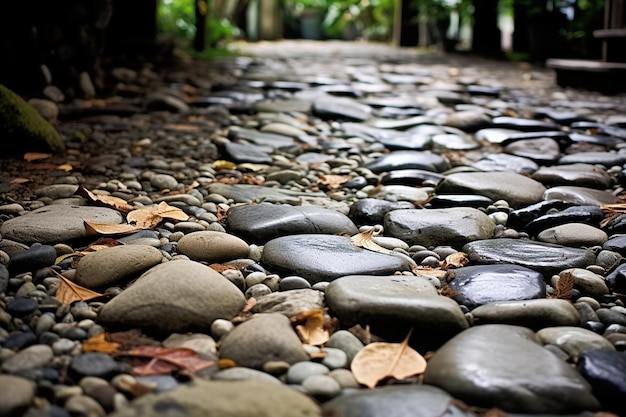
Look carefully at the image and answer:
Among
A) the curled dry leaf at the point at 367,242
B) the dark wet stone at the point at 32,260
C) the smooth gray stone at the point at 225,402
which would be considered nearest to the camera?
the smooth gray stone at the point at 225,402

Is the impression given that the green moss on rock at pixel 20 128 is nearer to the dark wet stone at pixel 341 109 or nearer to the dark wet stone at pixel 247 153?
the dark wet stone at pixel 247 153

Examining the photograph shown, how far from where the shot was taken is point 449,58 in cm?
845

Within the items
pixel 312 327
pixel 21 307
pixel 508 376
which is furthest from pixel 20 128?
pixel 508 376

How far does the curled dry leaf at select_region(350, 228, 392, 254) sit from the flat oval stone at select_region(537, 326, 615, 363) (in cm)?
58

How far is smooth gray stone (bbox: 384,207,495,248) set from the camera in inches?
76.8

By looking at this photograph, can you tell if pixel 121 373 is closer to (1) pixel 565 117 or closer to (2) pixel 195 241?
(2) pixel 195 241

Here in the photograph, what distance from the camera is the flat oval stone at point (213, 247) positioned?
1.76 metres

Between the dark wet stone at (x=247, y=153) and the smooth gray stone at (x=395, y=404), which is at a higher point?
the dark wet stone at (x=247, y=153)

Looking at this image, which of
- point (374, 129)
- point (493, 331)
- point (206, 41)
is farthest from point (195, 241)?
point (206, 41)

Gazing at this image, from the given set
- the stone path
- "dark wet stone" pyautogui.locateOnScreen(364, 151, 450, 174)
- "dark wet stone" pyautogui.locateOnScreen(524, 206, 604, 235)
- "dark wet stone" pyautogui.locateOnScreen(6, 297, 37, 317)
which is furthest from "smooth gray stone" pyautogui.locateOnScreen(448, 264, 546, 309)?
"dark wet stone" pyautogui.locateOnScreen(364, 151, 450, 174)

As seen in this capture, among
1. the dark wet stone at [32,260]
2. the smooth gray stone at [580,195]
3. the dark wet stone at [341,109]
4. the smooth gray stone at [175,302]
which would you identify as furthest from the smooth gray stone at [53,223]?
Result: the dark wet stone at [341,109]

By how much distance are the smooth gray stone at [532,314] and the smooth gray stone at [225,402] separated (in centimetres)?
55

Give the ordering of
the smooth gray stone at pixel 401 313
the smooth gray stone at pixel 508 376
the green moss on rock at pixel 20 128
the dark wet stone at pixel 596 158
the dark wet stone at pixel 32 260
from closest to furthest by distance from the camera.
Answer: the smooth gray stone at pixel 508 376
the smooth gray stone at pixel 401 313
the dark wet stone at pixel 32 260
the green moss on rock at pixel 20 128
the dark wet stone at pixel 596 158

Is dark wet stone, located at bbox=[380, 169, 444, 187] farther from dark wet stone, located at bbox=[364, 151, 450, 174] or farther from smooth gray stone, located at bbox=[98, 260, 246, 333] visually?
smooth gray stone, located at bbox=[98, 260, 246, 333]
